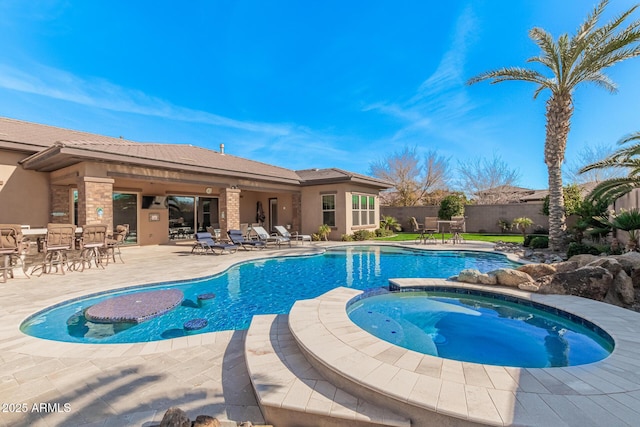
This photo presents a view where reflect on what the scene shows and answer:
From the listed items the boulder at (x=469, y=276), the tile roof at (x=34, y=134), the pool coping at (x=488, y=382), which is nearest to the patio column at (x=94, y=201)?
the tile roof at (x=34, y=134)

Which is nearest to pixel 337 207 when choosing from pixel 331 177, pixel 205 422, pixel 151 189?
pixel 331 177

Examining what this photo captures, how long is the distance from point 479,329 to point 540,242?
33.9 feet

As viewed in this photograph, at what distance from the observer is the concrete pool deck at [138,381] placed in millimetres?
2510

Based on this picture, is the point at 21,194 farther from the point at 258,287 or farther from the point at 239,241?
the point at 258,287

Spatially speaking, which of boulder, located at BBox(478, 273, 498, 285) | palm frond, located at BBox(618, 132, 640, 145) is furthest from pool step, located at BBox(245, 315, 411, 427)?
palm frond, located at BBox(618, 132, 640, 145)

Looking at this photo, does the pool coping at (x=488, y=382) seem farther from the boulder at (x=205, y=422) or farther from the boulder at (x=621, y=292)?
the boulder at (x=621, y=292)

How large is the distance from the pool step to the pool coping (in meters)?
0.15

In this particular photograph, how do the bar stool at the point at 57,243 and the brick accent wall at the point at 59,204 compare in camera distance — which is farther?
the brick accent wall at the point at 59,204

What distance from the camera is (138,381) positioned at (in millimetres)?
3119

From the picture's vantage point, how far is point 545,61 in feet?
36.0

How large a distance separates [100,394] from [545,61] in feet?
50.2

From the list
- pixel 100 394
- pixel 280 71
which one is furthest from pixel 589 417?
pixel 280 71

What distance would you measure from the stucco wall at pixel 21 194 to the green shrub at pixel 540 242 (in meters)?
20.7

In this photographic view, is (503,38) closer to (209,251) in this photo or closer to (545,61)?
(545,61)
